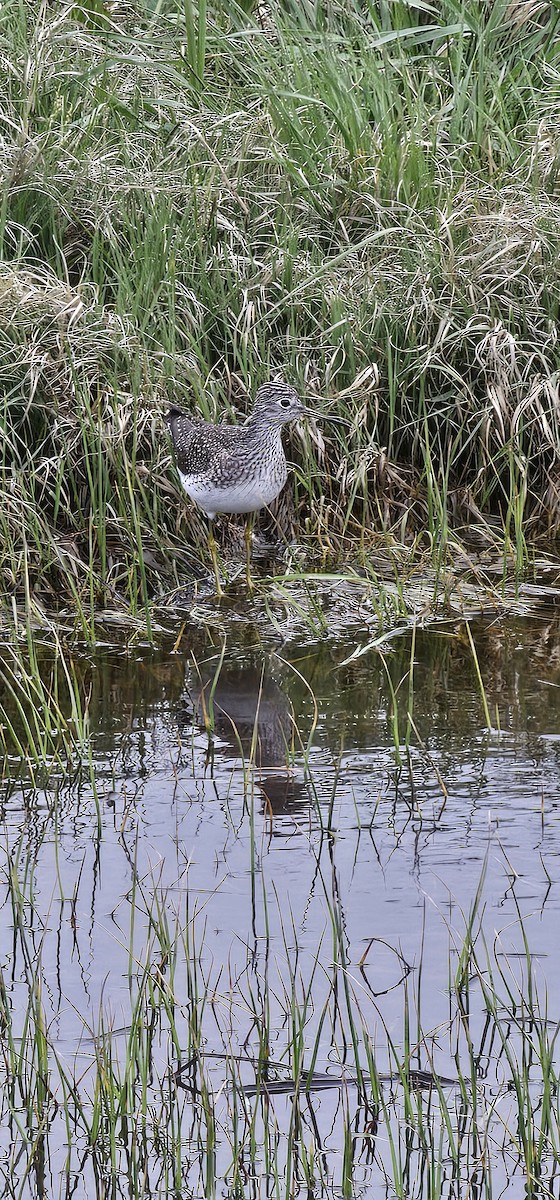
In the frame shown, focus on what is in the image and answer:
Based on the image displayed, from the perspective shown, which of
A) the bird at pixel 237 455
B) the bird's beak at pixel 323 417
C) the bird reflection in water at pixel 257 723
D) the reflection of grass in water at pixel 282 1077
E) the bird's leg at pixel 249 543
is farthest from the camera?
the bird's beak at pixel 323 417

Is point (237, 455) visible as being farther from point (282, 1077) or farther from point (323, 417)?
point (282, 1077)

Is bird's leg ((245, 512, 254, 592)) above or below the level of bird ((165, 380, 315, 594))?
below

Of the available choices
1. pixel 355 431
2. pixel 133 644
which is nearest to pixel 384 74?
pixel 355 431

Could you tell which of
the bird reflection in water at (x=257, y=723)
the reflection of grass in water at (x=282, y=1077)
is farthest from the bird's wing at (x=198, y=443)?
the reflection of grass in water at (x=282, y=1077)

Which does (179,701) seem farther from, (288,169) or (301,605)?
(288,169)

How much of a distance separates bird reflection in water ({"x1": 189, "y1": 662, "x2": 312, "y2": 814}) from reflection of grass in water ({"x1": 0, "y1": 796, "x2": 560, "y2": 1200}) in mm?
928

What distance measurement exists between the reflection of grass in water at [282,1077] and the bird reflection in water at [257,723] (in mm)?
928

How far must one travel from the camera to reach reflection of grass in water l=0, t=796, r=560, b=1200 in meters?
3.10

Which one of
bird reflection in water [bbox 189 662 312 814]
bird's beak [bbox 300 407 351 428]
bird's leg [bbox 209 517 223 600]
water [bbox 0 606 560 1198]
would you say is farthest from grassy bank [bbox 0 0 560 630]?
water [bbox 0 606 560 1198]

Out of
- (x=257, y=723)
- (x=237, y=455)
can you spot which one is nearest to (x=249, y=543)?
(x=237, y=455)

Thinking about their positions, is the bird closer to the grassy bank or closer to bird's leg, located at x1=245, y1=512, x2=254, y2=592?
bird's leg, located at x1=245, y1=512, x2=254, y2=592

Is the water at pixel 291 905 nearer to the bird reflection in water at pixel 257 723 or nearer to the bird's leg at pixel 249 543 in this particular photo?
the bird reflection in water at pixel 257 723

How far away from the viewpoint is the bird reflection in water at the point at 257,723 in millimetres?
4781

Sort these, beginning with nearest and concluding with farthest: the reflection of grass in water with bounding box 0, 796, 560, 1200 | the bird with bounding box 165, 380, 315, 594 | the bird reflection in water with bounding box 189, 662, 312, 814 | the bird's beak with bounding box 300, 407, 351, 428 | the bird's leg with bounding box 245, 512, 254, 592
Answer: the reflection of grass in water with bounding box 0, 796, 560, 1200 < the bird reflection in water with bounding box 189, 662, 312, 814 < the bird with bounding box 165, 380, 315, 594 < the bird's leg with bounding box 245, 512, 254, 592 < the bird's beak with bounding box 300, 407, 351, 428
